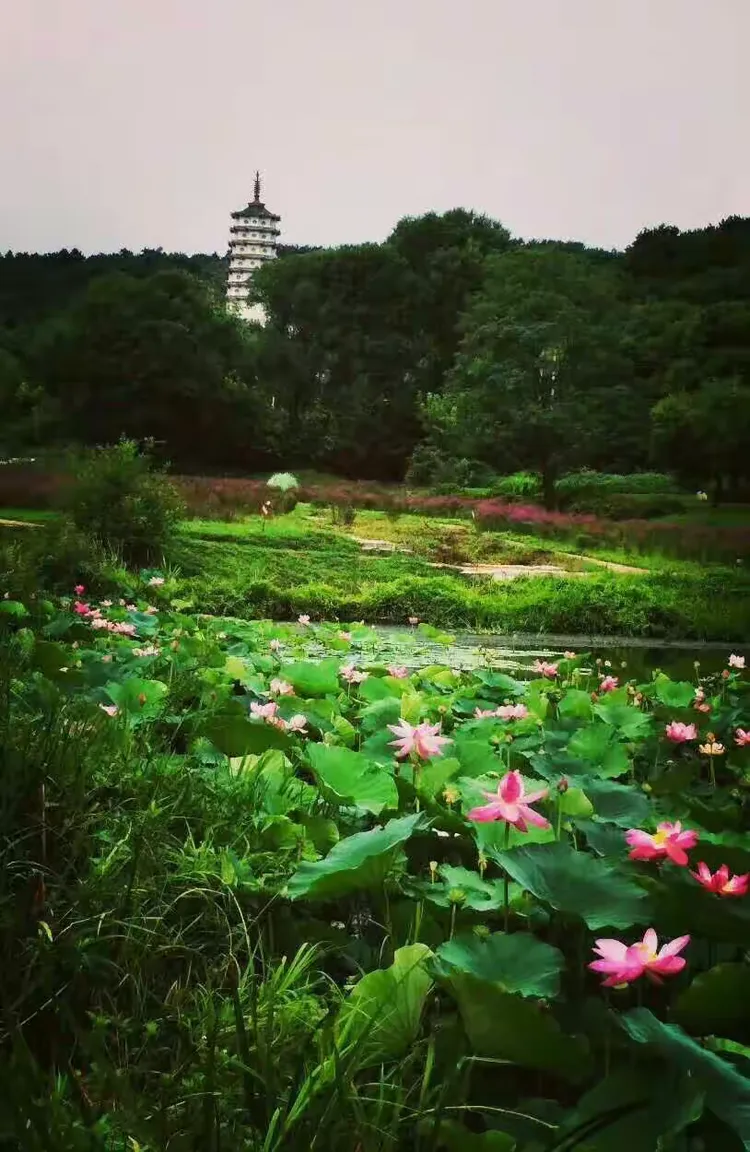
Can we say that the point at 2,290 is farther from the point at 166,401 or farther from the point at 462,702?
the point at 462,702

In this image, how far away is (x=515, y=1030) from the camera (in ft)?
1.81

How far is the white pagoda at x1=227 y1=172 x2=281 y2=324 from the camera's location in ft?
10.5

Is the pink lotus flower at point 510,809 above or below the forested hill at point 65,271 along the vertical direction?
below

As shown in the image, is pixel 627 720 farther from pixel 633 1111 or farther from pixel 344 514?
pixel 344 514

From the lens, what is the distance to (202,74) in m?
3.03

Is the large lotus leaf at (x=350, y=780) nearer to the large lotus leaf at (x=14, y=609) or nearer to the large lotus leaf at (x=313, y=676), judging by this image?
the large lotus leaf at (x=313, y=676)

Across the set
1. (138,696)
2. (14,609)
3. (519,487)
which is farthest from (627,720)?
(519,487)

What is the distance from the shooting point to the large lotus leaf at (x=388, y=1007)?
60 cm

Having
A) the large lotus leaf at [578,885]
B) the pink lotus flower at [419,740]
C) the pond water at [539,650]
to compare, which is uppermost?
the pink lotus flower at [419,740]

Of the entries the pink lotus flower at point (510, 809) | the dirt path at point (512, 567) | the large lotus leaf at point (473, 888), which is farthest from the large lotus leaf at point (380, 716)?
the dirt path at point (512, 567)

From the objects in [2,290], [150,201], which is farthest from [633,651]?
[2,290]

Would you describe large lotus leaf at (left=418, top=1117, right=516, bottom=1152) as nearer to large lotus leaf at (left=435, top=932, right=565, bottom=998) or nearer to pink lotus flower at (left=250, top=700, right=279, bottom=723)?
large lotus leaf at (left=435, top=932, right=565, bottom=998)

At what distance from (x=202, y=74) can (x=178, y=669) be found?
7.51ft

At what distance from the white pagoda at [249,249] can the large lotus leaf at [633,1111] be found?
301cm
